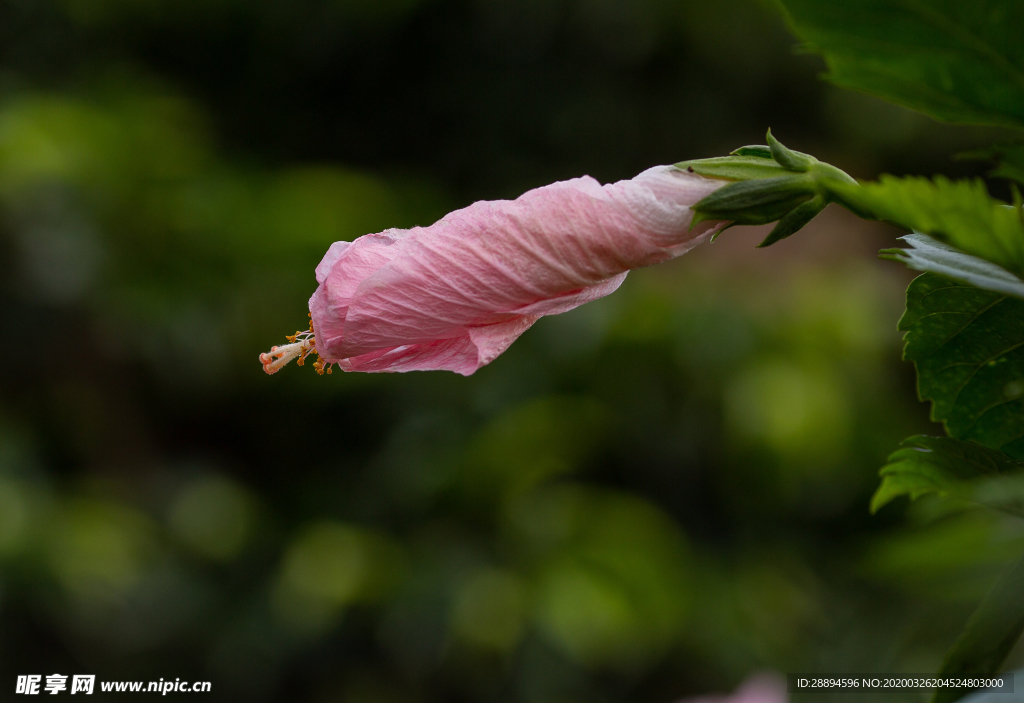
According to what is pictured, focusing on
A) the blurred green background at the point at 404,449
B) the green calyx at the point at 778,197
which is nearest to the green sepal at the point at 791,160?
the green calyx at the point at 778,197

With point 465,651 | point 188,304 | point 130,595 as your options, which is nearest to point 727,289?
point 465,651

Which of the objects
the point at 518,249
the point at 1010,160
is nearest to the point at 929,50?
the point at 1010,160

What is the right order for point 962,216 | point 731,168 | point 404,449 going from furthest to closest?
point 404,449 → point 731,168 → point 962,216

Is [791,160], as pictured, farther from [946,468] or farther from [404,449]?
[404,449]

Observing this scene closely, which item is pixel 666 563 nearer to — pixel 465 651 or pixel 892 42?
pixel 465 651

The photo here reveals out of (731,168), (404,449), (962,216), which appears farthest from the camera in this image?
(404,449)

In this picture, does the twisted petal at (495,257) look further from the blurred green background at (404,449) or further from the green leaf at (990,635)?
the blurred green background at (404,449)

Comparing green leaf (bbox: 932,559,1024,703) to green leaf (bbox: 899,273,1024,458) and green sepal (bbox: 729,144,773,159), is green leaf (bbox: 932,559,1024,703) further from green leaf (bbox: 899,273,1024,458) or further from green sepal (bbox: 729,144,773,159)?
green sepal (bbox: 729,144,773,159)

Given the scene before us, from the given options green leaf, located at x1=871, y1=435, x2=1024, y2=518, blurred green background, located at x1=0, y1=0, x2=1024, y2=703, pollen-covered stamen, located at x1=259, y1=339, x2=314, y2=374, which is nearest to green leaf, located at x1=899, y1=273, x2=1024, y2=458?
green leaf, located at x1=871, y1=435, x2=1024, y2=518
